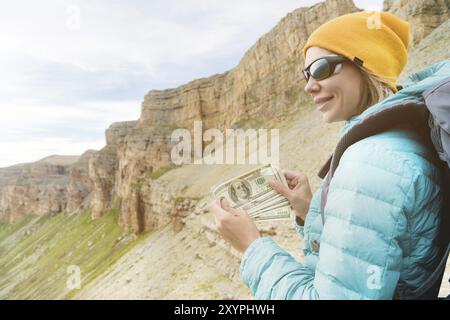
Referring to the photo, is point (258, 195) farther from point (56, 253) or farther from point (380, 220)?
point (56, 253)

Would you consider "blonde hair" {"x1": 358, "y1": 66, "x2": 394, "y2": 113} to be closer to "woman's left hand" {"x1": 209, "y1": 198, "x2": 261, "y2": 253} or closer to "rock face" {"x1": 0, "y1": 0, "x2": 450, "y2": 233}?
"woman's left hand" {"x1": 209, "y1": 198, "x2": 261, "y2": 253}

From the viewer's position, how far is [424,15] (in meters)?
37.2

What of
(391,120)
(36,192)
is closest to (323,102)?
(391,120)

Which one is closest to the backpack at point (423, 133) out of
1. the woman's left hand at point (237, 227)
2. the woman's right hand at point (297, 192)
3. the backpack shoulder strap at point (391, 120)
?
the backpack shoulder strap at point (391, 120)

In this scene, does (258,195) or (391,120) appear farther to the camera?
(258,195)

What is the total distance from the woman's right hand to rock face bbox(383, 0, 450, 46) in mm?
41907

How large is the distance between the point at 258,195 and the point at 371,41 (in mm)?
1709

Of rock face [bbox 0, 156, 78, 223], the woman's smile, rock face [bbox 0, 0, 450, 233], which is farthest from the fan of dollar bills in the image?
rock face [bbox 0, 156, 78, 223]

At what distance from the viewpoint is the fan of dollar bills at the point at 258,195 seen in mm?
3203

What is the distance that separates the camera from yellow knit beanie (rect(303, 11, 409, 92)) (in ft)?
7.79

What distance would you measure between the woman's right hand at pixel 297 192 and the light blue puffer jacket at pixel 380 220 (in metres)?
1.58
